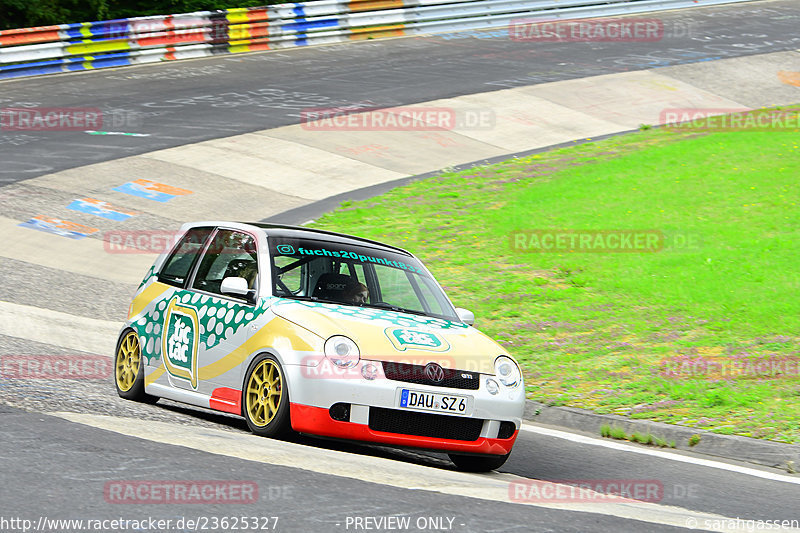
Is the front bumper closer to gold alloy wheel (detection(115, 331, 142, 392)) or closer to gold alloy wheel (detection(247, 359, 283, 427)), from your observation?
gold alloy wheel (detection(247, 359, 283, 427))

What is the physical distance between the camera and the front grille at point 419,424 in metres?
6.96

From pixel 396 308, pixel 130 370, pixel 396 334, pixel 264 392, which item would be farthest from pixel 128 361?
pixel 396 334

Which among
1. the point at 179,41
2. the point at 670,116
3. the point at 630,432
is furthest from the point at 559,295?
the point at 179,41

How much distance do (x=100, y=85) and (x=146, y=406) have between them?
60.2 feet

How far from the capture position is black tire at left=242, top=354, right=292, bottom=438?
706 centimetres

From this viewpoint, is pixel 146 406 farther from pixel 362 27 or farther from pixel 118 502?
pixel 362 27

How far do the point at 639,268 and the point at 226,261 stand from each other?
21.4 feet

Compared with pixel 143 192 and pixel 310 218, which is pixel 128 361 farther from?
pixel 143 192

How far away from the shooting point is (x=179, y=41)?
2845cm

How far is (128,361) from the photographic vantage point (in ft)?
29.5

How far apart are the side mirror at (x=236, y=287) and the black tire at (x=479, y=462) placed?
6.19ft

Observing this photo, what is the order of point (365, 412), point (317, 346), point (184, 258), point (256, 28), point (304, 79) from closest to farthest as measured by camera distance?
1. point (365, 412)
2. point (317, 346)
3. point (184, 258)
4. point (304, 79)
5. point (256, 28)

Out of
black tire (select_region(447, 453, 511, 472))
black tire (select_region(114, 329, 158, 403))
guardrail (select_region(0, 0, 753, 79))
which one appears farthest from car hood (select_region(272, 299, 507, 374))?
guardrail (select_region(0, 0, 753, 79))

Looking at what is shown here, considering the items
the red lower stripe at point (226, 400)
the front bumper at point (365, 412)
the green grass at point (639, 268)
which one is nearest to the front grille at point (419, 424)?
the front bumper at point (365, 412)
